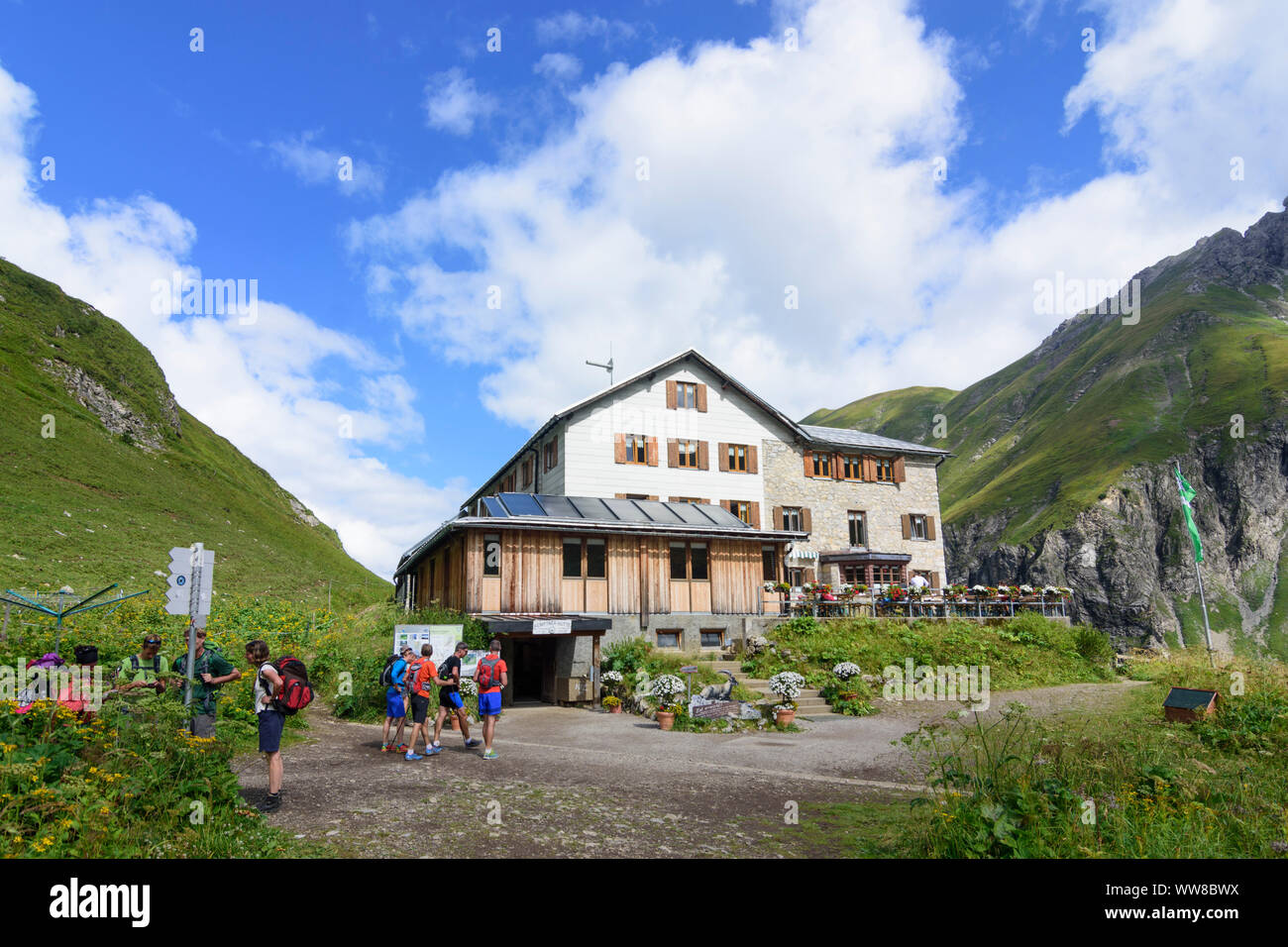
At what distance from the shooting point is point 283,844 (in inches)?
256

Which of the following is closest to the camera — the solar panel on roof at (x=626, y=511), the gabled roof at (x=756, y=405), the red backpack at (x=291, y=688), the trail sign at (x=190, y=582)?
the red backpack at (x=291, y=688)

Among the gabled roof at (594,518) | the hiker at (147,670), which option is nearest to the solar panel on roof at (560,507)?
the gabled roof at (594,518)

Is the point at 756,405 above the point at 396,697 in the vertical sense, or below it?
above

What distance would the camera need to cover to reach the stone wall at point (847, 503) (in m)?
36.9

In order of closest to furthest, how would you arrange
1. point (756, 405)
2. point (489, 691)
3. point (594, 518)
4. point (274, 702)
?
point (274, 702)
point (489, 691)
point (594, 518)
point (756, 405)

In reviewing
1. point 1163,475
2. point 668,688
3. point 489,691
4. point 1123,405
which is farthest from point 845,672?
point 1123,405

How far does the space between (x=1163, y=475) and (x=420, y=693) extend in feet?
407

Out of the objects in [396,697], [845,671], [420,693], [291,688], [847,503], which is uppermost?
[847,503]

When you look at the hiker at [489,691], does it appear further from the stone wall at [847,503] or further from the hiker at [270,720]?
the stone wall at [847,503]

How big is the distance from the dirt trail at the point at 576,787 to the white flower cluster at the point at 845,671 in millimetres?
3370

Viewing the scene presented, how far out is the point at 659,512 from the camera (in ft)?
89.5

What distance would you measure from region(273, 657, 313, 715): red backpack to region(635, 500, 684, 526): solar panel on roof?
1805cm

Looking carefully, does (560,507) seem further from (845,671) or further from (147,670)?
(147,670)
